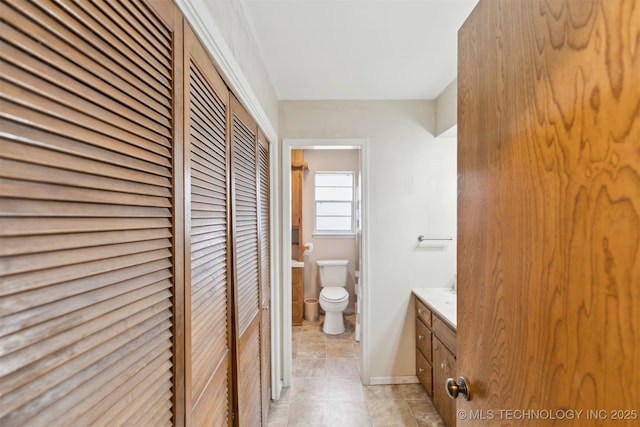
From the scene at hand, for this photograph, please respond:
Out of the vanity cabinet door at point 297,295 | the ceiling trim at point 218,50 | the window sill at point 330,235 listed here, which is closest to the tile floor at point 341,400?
the vanity cabinet door at point 297,295

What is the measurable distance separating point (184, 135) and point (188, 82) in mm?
158

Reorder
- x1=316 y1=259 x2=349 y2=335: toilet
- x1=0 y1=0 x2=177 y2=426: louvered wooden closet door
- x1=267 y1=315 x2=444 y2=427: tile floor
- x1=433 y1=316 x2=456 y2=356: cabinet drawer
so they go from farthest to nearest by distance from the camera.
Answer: x1=316 y1=259 x2=349 y2=335: toilet → x1=267 y1=315 x2=444 y2=427: tile floor → x1=433 y1=316 x2=456 y2=356: cabinet drawer → x1=0 y1=0 x2=177 y2=426: louvered wooden closet door

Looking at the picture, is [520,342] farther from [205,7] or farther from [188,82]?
[205,7]

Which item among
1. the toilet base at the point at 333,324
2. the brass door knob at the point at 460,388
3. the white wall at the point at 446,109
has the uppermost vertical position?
the white wall at the point at 446,109

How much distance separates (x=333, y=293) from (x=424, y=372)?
144 centimetres

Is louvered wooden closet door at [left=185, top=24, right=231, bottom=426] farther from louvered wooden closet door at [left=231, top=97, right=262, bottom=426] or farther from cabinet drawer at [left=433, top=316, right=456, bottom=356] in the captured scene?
cabinet drawer at [left=433, top=316, right=456, bottom=356]

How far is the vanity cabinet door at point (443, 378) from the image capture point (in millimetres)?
1799

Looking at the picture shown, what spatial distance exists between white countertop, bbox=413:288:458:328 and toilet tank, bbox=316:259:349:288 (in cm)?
158

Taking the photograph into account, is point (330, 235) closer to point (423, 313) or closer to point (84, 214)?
point (423, 313)

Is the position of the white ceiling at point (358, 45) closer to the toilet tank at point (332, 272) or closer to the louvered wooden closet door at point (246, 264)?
the louvered wooden closet door at point (246, 264)

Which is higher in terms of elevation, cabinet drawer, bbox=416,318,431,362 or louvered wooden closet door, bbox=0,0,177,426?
louvered wooden closet door, bbox=0,0,177,426

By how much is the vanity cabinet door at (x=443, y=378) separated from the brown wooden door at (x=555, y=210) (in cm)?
110

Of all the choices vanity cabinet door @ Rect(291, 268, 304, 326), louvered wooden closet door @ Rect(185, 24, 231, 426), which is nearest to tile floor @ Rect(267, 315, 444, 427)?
vanity cabinet door @ Rect(291, 268, 304, 326)

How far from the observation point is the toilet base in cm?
343
